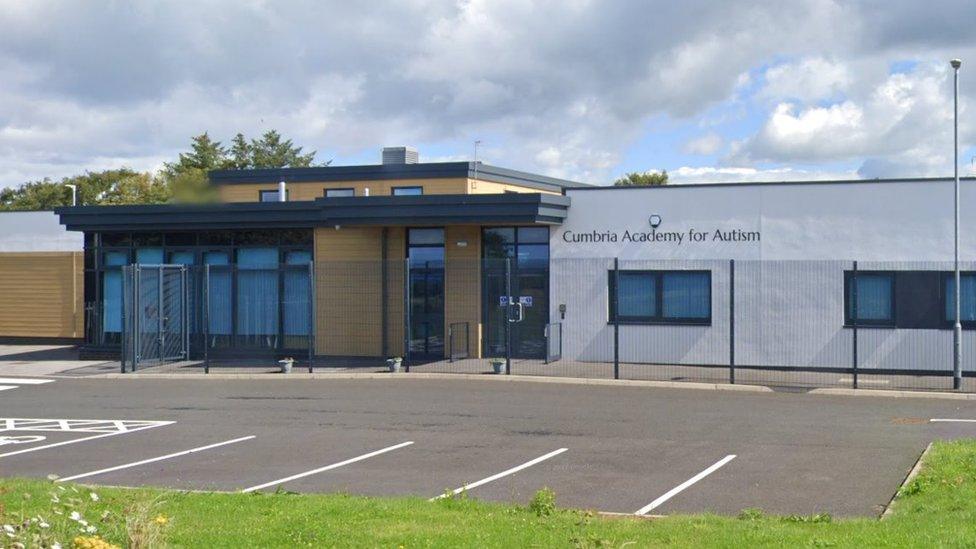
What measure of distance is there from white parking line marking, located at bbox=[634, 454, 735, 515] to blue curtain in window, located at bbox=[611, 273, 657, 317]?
38.6 ft

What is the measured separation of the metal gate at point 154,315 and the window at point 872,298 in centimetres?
1538

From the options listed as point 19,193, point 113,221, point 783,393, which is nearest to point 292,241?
point 113,221

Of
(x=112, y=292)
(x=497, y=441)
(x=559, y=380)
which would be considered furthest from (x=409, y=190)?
(x=497, y=441)

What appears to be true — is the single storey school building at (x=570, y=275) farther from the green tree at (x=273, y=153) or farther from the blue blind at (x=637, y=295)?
the green tree at (x=273, y=153)

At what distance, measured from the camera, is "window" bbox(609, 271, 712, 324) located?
80.1 feet

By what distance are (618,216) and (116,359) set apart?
43.1 feet

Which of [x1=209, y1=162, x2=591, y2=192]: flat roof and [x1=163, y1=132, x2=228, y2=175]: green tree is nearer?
[x1=209, y1=162, x2=591, y2=192]: flat roof

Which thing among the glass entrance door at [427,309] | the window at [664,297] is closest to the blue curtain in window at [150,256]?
the glass entrance door at [427,309]

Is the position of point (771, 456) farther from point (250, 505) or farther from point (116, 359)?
point (116, 359)

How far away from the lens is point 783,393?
20.2 metres

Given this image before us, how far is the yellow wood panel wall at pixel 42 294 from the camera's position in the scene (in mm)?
33219

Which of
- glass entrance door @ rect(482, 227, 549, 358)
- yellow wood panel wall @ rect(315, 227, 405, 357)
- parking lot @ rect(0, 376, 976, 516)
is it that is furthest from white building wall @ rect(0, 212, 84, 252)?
glass entrance door @ rect(482, 227, 549, 358)

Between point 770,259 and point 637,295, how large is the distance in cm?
304

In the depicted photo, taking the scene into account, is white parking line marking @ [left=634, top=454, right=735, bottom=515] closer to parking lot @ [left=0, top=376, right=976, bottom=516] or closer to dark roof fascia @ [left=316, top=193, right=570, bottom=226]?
parking lot @ [left=0, top=376, right=976, bottom=516]
